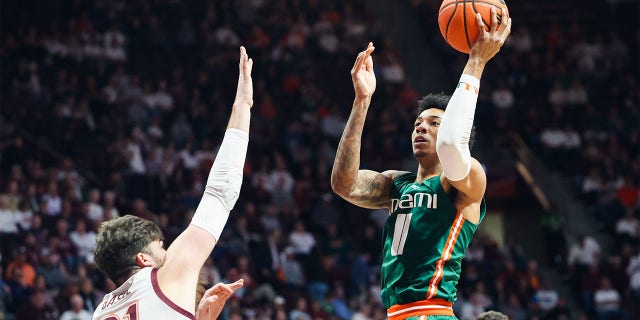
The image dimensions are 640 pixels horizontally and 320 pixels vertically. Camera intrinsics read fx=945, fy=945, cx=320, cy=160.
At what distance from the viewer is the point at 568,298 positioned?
17234mm

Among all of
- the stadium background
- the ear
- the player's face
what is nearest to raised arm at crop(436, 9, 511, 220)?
the player's face

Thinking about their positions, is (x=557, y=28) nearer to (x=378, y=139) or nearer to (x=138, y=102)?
(x=378, y=139)

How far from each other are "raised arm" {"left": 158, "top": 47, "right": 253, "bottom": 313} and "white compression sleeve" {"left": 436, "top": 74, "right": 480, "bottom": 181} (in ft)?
3.38

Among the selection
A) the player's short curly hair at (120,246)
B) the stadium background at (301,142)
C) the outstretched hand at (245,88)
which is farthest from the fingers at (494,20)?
the stadium background at (301,142)

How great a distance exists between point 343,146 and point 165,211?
951 cm

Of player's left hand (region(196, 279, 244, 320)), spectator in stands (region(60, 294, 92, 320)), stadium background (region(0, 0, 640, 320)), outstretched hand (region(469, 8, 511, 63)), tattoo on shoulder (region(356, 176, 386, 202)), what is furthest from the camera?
stadium background (region(0, 0, 640, 320))

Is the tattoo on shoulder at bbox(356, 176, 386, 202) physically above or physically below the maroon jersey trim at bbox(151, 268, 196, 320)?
above

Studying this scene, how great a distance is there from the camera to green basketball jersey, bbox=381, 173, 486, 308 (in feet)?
16.1

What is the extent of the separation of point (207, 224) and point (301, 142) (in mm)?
13662

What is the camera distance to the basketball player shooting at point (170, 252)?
3873 millimetres

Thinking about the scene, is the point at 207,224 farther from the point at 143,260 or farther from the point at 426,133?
the point at 426,133

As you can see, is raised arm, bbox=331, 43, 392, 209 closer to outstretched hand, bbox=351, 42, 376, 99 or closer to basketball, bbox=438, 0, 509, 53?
outstretched hand, bbox=351, 42, 376, 99

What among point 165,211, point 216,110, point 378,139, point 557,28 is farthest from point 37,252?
point 557,28

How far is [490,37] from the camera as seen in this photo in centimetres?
485
